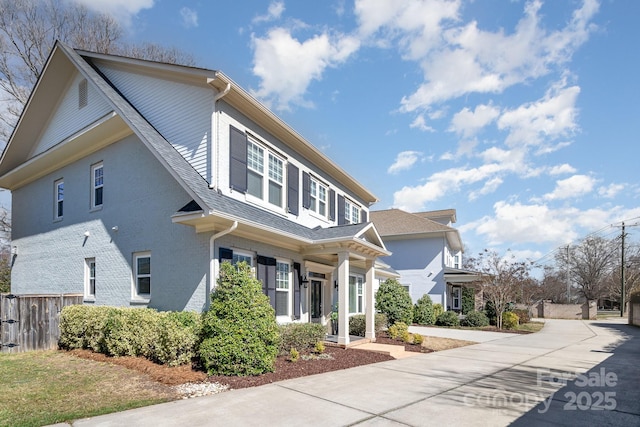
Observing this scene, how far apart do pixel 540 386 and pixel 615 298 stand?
187ft

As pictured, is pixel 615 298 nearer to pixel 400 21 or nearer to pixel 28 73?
pixel 400 21

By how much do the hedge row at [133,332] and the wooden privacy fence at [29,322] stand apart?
29 cm

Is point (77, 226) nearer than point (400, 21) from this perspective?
No

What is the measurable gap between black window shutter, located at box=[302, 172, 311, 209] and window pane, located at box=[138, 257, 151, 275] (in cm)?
530

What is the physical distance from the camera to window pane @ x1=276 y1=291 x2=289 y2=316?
11.9m

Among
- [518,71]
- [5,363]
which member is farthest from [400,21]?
[5,363]

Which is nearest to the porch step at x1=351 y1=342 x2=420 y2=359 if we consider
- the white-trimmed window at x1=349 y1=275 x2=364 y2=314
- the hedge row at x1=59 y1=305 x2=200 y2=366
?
the white-trimmed window at x1=349 y1=275 x2=364 y2=314

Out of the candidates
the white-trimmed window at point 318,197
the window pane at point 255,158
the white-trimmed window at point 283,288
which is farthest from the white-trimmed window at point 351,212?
the window pane at point 255,158

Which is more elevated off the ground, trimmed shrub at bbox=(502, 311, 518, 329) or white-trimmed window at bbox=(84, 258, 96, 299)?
white-trimmed window at bbox=(84, 258, 96, 299)

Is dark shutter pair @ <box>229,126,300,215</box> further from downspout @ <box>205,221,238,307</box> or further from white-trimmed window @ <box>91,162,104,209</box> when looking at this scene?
white-trimmed window @ <box>91,162,104,209</box>

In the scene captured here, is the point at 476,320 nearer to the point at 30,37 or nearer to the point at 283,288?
the point at 283,288

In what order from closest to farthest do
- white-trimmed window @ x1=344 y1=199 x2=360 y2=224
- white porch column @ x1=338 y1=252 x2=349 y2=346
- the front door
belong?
white porch column @ x1=338 y1=252 x2=349 y2=346
the front door
white-trimmed window @ x1=344 y1=199 x2=360 y2=224

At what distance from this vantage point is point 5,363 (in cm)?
914

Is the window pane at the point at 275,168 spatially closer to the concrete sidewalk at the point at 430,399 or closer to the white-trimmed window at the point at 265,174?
the white-trimmed window at the point at 265,174
